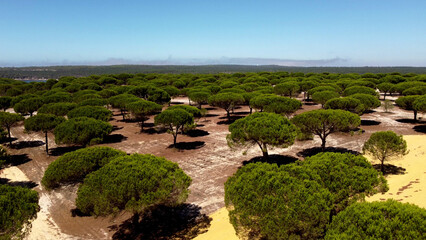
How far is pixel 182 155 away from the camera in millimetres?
33000

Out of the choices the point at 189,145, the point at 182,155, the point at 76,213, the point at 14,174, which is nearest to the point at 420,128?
the point at 189,145

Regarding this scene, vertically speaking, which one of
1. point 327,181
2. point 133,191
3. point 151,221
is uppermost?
point 327,181

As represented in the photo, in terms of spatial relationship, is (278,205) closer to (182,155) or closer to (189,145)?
(182,155)

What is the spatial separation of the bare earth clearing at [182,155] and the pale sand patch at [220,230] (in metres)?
1.48

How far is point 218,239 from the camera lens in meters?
15.4

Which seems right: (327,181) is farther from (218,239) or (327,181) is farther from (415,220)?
(218,239)

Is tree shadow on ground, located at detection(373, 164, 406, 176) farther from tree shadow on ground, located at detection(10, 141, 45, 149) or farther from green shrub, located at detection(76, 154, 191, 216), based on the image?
tree shadow on ground, located at detection(10, 141, 45, 149)

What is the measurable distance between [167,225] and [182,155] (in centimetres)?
1487

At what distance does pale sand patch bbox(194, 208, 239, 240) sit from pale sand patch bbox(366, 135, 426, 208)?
10.7 metres

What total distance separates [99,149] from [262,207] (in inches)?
564

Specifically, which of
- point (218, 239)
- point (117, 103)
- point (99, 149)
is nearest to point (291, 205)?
point (218, 239)

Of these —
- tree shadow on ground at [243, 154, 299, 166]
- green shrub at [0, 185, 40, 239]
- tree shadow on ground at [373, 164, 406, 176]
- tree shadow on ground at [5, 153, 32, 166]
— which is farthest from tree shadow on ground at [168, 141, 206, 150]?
tree shadow on ground at [373, 164, 406, 176]

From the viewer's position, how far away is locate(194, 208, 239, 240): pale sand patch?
51.3ft

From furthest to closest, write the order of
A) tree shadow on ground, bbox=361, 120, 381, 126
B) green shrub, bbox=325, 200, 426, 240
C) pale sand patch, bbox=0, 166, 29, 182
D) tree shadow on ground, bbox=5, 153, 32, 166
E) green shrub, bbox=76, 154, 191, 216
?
tree shadow on ground, bbox=361, 120, 381, 126, tree shadow on ground, bbox=5, 153, 32, 166, pale sand patch, bbox=0, 166, 29, 182, green shrub, bbox=76, 154, 191, 216, green shrub, bbox=325, 200, 426, 240
